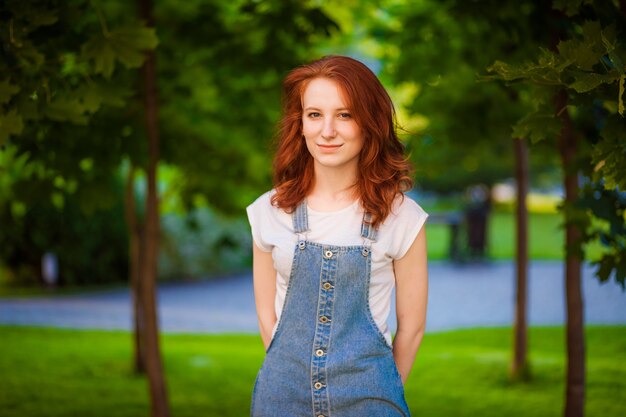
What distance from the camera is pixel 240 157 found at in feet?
22.8

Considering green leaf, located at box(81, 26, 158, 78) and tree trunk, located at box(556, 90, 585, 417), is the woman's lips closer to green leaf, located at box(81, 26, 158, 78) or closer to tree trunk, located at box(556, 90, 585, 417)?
green leaf, located at box(81, 26, 158, 78)

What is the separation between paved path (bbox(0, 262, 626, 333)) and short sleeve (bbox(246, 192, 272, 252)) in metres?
8.08

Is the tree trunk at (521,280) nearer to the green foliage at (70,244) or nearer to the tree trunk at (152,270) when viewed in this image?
the tree trunk at (152,270)

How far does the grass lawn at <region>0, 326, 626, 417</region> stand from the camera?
6344mm

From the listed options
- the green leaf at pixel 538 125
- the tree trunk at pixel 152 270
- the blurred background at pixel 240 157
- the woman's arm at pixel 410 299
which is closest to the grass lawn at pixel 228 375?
the blurred background at pixel 240 157

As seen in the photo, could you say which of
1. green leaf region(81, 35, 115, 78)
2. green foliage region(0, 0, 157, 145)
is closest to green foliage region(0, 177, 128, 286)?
green foliage region(0, 0, 157, 145)

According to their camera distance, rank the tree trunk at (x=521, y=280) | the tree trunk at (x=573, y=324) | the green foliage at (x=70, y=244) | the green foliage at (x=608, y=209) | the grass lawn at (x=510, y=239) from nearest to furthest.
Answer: the green foliage at (x=608, y=209), the tree trunk at (x=573, y=324), the tree trunk at (x=521, y=280), the green foliage at (x=70, y=244), the grass lawn at (x=510, y=239)

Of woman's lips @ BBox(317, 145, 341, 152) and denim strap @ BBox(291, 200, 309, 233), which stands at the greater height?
woman's lips @ BBox(317, 145, 341, 152)

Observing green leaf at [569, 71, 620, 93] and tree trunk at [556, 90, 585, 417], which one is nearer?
green leaf at [569, 71, 620, 93]

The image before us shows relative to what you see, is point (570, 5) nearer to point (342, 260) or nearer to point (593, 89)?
point (593, 89)

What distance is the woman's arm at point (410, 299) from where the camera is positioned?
2451 mm

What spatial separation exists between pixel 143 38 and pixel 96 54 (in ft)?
0.63

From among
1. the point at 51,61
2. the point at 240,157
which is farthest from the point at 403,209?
the point at 240,157

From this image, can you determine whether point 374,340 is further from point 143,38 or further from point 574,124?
point 574,124
